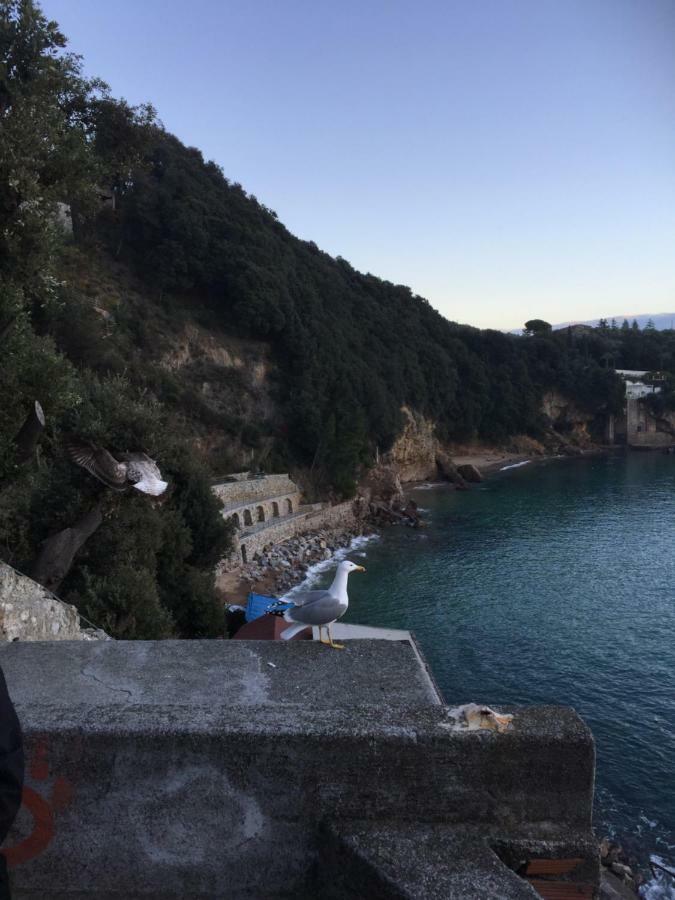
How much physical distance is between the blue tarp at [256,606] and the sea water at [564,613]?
191 inches

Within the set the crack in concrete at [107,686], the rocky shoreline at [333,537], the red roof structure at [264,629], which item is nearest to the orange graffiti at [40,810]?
the crack in concrete at [107,686]

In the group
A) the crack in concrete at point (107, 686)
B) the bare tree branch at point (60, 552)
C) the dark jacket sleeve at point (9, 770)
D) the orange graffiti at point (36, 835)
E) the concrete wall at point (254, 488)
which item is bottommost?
the concrete wall at point (254, 488)

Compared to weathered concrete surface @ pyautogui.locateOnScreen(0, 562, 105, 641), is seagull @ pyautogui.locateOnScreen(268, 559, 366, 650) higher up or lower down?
higher up

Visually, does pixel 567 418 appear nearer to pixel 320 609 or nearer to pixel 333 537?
pixel 333 537

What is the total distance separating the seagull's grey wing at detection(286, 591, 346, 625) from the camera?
4.52 m

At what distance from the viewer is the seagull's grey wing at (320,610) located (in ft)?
14.8

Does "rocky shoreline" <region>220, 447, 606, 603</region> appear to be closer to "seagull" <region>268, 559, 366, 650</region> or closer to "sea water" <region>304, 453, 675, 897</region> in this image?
"sea water" <region>304, 453, 675, 897</region>

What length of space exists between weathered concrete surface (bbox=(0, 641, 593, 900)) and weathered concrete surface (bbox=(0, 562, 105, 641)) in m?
3.44

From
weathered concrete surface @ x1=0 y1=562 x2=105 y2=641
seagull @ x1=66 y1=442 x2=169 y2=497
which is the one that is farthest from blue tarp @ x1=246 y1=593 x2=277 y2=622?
weathered concrete surface @ x1=0 y1=562 x2=105 y2=641

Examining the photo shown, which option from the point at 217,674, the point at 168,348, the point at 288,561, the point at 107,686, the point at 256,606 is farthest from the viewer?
the point at 168,348

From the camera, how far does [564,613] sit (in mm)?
25594

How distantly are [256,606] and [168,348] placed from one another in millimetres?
25482

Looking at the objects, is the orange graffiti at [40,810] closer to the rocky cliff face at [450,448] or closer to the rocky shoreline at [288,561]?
the rocky shoreline at [288,561]

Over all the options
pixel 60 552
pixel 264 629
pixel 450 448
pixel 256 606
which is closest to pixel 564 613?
pixel 256 606
